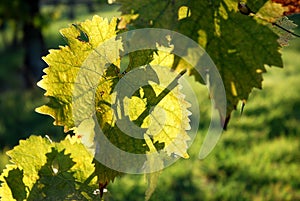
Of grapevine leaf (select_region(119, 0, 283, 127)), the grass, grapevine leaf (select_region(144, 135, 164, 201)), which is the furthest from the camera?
the grass

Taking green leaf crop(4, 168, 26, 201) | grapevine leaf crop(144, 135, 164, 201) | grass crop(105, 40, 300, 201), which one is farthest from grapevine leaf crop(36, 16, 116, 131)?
grass crop(105, 40, 300, 201)

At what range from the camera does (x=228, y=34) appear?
0.47 m

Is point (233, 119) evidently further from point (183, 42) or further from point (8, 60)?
point (8, 60)

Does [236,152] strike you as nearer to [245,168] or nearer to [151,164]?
[245,168]

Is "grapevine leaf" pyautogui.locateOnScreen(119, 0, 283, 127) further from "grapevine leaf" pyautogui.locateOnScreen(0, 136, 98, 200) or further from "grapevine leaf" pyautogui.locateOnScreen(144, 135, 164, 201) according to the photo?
"grapevine leaf" pyautogui.locateOnScreen(0, 136, 98, 200)

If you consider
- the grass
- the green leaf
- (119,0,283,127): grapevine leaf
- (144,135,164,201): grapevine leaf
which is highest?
(119,0,283,127): grapevine leaf

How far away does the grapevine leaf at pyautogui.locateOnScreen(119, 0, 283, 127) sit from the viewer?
1.50 ft

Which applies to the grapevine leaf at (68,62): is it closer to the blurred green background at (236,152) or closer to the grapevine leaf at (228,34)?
the grapevine leaf at (228,34)

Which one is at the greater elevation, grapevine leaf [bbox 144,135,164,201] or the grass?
grapevine leaf [bbox 144,135,164,201]

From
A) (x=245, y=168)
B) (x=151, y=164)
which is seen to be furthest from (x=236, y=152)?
(x=151, y=164)

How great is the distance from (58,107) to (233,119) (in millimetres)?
4640

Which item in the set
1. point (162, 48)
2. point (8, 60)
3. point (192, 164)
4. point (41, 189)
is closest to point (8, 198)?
point (41, 189)

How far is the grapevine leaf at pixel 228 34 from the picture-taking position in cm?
46

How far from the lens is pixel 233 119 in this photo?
509 cm
